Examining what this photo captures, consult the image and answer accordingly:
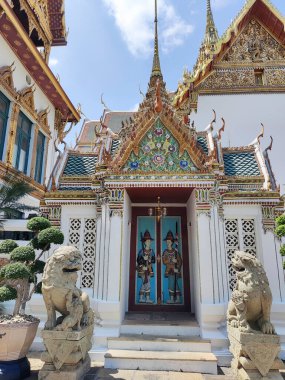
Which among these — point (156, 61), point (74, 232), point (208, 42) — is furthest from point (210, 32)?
point (74, 232)

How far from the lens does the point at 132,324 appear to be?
5.02m

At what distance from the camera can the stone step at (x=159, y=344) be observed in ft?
14.8

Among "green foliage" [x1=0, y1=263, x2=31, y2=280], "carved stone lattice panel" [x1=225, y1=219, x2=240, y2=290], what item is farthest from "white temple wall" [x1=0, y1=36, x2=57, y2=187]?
"carved stone lattice panel" [x1=225, y1=219, x2=240, y2=290]

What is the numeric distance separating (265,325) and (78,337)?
7.51 feet

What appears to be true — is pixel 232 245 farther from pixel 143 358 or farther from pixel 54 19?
pixel 54 19

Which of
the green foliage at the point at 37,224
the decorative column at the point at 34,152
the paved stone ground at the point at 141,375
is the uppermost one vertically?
the decorative column at the point at 34,152

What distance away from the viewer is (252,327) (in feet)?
12.3

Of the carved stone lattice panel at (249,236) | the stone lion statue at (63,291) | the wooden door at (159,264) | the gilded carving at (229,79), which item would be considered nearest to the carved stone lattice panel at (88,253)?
the wooden door at (159,264)

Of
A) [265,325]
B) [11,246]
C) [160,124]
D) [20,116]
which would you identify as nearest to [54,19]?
[20,116]

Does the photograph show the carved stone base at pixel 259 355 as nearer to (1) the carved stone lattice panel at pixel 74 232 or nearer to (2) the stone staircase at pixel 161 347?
(2) the stone staircase at pixel 161 347

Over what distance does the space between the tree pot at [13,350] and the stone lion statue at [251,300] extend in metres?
2.74

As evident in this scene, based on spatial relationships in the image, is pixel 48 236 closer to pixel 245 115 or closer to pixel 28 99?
pixel 28 99

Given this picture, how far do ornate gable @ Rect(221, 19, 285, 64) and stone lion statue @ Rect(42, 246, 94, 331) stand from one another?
10.0 meters

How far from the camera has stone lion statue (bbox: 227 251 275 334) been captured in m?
3.63
